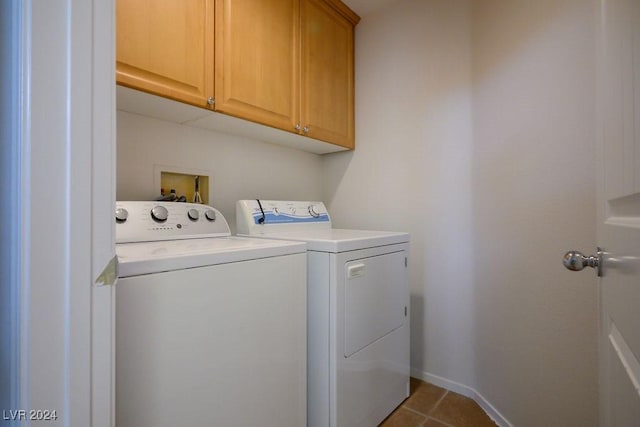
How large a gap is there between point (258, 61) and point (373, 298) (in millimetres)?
1341

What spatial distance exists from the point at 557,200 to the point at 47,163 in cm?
152

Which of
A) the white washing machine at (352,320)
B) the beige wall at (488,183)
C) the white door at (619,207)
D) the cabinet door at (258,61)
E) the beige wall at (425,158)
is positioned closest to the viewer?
the white door at (619,207)

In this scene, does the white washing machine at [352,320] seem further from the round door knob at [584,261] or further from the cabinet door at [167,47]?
the round door knob at [584,261]

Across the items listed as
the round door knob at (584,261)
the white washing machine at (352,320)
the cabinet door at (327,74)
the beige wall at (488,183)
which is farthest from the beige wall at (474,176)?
the round door knob at (584,261)

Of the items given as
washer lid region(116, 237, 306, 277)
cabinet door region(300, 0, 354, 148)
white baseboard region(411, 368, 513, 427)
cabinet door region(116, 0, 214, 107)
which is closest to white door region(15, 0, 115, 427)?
washer lid region(116, 237, 306, 277)

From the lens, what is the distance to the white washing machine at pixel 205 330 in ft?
2.41

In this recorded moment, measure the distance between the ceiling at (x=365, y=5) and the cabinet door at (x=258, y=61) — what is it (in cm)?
56

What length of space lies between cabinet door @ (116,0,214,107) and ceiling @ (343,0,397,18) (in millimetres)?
1162

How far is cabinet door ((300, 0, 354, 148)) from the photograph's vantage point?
5.90 feet

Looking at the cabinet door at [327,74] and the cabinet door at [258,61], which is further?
the cabinet door at [327,74]

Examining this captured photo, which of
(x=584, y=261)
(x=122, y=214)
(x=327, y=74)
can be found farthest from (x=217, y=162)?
(x=584, y=261)

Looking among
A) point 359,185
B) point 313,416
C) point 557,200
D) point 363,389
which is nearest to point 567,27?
point 557,200

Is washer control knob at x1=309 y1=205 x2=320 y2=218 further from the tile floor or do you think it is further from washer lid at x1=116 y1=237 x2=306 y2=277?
the tile floor

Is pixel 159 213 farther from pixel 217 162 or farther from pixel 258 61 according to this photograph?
pixel 258 61
